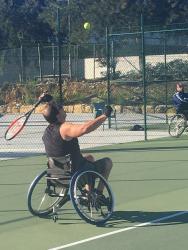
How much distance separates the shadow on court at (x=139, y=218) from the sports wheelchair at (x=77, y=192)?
149mm

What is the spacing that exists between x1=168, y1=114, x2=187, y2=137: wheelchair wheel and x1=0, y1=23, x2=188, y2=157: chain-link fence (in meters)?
0.58

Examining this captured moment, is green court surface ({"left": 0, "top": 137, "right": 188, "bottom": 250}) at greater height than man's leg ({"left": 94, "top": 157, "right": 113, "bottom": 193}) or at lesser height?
lesser

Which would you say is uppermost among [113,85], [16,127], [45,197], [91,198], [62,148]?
[16,127]

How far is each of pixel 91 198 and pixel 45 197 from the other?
83cm

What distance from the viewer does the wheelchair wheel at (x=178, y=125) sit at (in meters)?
18.2

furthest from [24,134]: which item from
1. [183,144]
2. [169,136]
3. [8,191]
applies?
[8,191]

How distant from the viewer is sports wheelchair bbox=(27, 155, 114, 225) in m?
7.82

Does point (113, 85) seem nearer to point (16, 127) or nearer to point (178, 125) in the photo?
point (178, 125)

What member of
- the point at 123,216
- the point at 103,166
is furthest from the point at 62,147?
the point at 123,216

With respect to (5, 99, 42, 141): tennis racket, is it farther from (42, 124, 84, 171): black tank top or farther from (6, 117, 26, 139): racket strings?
(42, 124, 84, 171): black tank top

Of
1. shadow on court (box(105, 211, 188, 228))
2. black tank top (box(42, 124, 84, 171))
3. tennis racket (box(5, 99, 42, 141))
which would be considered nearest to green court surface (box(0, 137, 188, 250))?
shadow on court (box(105, 211, 188, 228))

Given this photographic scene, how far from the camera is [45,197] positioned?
8516 mm

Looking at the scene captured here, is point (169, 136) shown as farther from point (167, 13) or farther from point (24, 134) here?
point (167, 13)

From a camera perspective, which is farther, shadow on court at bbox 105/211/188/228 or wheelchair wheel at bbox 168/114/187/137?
wheelchair wheel at bbox 168/114/187/137
